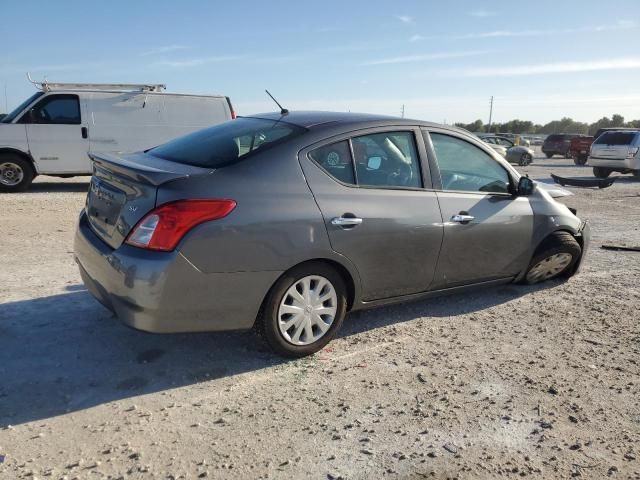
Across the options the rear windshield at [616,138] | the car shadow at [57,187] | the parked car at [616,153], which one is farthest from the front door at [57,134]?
the rear windshield at [616,138]

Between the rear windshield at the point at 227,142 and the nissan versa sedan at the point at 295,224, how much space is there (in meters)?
0.02

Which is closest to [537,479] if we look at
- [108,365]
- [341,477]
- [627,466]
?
[627,466]

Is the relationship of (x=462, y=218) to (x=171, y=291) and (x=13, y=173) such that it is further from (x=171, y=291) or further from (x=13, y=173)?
(x=13, y=173)

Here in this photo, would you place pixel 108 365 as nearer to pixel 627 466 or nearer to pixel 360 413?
pixel 360 413

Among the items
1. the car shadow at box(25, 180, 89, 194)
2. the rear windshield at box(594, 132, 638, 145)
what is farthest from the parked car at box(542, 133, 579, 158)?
the car shadow at box(25, 180, 89, 194)

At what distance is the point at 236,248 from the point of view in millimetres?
3232

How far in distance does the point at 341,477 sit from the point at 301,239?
4.71 ft

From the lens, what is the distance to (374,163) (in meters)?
3.94

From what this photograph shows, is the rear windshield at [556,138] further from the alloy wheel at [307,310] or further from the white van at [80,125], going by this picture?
Answer: the alloy wheel at [307,310]

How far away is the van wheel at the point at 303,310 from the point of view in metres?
3.47

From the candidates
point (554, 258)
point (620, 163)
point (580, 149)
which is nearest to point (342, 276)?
point (554, 258)

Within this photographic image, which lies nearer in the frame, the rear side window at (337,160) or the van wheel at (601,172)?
the rear side window at (337,160)

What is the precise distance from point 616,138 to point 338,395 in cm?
1876

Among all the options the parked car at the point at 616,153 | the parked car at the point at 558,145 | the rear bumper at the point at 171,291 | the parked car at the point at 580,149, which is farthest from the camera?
the parked car at the point at 558,145
